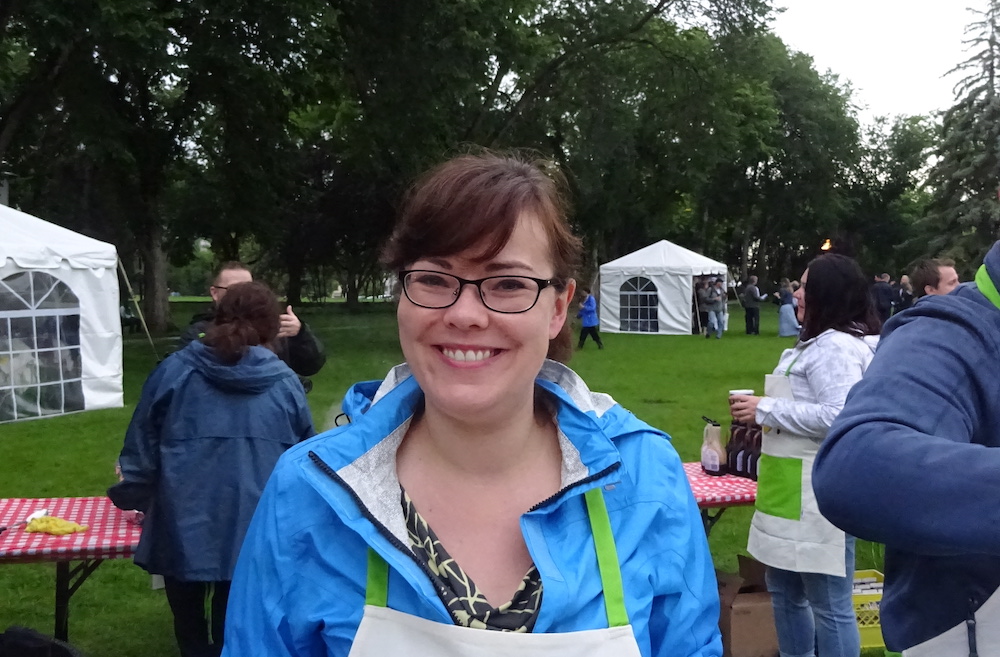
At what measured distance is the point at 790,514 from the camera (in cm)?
351

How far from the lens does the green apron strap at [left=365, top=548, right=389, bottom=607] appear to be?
1.43 meters

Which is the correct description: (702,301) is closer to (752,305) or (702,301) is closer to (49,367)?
(752,305)

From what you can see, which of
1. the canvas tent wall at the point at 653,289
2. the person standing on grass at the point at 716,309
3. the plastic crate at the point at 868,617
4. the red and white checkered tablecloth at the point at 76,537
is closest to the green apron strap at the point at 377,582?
the red and white checkered tablecloth at the point at 76,537

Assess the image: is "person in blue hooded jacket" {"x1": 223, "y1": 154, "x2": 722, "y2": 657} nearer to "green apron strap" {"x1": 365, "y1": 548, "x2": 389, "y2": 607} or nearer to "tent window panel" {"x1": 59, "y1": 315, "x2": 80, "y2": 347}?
"green apron strap" {"x1": 365, "y1": 548, "x2": 389, "y2": 607}

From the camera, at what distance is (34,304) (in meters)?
10.7

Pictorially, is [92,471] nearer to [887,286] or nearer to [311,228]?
[887,286]

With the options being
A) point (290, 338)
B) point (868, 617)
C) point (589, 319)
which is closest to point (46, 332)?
point (290, 338)

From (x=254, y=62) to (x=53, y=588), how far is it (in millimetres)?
12457

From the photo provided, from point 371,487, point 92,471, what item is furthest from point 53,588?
point 371,487

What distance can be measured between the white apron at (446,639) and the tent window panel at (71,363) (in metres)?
10.9

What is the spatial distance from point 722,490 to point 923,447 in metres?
3.05

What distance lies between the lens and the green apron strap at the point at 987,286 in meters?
1.38

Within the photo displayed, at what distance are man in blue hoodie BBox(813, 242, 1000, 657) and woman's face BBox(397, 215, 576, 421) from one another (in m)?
0.55

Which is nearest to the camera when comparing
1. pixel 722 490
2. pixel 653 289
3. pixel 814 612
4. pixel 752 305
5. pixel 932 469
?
pixel 932 469
